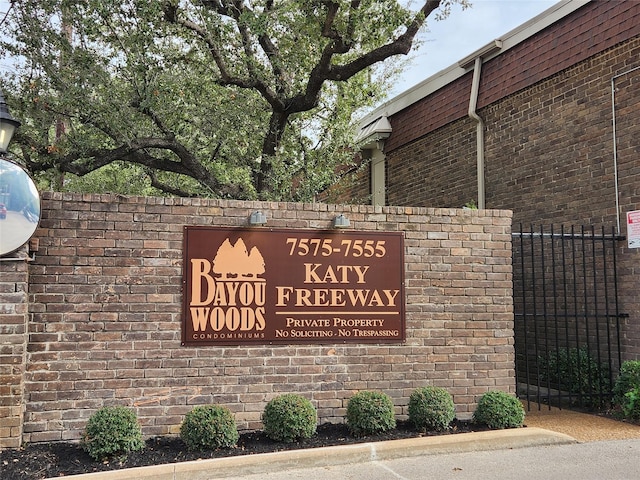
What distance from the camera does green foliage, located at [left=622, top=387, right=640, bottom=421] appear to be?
6.91 metres

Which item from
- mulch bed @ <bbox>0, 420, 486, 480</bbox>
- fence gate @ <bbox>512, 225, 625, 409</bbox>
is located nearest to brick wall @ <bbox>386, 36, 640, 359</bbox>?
fence gate @ <bbox>512, 225, 625, 409</bbox>

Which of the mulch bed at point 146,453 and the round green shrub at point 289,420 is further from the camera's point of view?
the round green shrub at point 289,420

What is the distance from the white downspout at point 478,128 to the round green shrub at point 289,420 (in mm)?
5861

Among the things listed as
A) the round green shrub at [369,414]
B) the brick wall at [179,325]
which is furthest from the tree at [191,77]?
the round green shrub at [369,414]

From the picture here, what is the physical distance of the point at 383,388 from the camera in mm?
6590

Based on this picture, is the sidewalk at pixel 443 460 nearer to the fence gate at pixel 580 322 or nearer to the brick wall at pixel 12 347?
the brick wall at pixel 12 347

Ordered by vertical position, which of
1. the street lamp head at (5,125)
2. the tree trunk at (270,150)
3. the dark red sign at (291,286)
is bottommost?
the dark red sign at (291,286)

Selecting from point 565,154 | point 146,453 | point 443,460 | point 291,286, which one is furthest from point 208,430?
point 565,154

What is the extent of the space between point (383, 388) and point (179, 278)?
2411 mm

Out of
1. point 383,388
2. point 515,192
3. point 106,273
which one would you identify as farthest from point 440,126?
point 106,273

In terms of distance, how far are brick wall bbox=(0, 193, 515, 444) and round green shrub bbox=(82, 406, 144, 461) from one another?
41 cm

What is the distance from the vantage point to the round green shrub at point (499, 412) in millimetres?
6355

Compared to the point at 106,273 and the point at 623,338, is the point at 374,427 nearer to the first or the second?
the point at 106,273

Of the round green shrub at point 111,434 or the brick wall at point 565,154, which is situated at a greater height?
the brick wall at point 565,154
